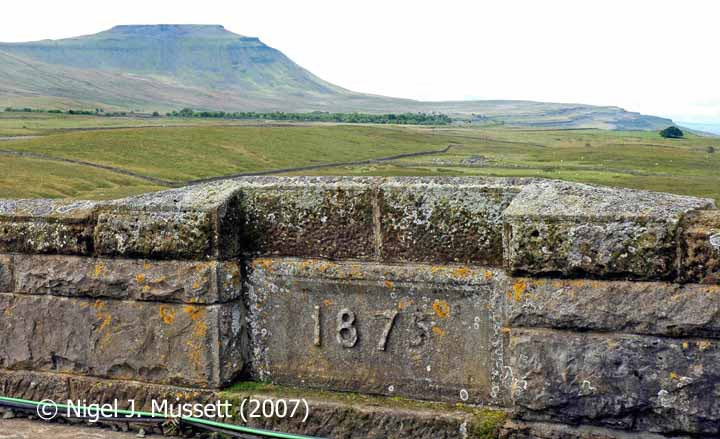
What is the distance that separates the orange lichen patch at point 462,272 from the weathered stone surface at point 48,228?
2.28 metres

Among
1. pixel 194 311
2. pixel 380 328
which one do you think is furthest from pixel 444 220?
pixel 194 311

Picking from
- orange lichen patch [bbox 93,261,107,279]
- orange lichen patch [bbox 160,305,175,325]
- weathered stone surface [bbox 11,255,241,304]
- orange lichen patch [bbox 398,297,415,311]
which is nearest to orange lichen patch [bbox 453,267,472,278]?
orange lichen patch [bbox 398,297,415,311]

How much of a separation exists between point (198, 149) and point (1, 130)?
110ft

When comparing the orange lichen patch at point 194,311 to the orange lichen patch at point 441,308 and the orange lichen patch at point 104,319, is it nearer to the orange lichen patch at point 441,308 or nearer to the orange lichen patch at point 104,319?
the orange lichen patch at point 104,319

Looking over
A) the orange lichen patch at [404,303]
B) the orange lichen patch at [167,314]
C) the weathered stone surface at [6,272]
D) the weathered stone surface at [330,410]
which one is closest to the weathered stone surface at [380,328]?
the orange lichen patch at [404,303]

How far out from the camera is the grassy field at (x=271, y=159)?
74.3 m

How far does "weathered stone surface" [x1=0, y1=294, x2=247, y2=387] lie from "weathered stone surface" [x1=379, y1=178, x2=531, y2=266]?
1122 millimetres

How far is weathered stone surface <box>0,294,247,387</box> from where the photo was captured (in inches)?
199

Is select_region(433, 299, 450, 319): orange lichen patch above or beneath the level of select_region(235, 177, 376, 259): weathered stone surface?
beneath

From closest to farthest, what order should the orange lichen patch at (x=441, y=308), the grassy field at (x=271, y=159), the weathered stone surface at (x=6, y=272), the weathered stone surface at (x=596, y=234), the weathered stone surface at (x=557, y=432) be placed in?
the weathered stone surface at (x=596, y=234), the weathered stone surface at (x=557, y=432), the orange lichen patch at (x=441, y=308), the weathered stone surface at (x=6, y=272), the grassy field at (x=271, y=159)

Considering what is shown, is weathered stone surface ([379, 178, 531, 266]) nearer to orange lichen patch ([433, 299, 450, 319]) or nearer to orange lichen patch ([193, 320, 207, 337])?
orange lichen patch ([433, 299, 450, 319])

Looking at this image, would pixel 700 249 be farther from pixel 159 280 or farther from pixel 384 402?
pixel 159 280

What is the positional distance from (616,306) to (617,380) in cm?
37

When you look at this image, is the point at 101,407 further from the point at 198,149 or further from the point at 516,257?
the point at 198,149
